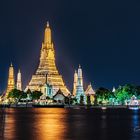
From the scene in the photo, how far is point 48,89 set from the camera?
17750 cm

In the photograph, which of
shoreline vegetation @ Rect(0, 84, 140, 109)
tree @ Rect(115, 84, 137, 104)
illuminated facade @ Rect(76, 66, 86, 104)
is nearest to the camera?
tree @ Rect(115, 84, 137, 104)

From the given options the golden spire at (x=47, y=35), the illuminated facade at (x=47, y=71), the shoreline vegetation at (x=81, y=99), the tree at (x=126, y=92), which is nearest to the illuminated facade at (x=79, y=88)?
the shoreline vegetation at (x=81, y=99)

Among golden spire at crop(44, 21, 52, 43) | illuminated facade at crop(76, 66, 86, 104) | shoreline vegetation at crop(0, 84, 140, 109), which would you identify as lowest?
shoreline vegetation at crop(0, 84, 140, 109)

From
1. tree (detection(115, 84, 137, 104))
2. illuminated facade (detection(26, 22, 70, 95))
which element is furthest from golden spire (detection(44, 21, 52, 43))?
tree (detection(115, 84, 137, 104))

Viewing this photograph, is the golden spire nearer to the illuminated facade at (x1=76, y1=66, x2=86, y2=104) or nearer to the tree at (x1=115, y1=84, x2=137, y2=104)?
the illuminated facade at (x1=76, y1=66, x2=86, y2=104)

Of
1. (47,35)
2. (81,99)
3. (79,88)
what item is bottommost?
(81,99)

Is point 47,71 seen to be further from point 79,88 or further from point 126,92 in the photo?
point 126,92

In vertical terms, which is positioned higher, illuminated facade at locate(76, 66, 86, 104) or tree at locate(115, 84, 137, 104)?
illuminated facade at locate(76, 66, 86, 104)

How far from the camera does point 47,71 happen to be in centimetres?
18188

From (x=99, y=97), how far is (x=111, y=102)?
11.5 metres

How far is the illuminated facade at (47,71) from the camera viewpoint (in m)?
182

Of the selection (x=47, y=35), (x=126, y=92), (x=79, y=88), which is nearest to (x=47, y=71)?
(x=47, y=35)

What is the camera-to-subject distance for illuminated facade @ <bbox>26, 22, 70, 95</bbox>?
18175cm

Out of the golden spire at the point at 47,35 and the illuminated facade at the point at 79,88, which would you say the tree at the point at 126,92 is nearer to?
the illuminated facade at the point at 79,88
